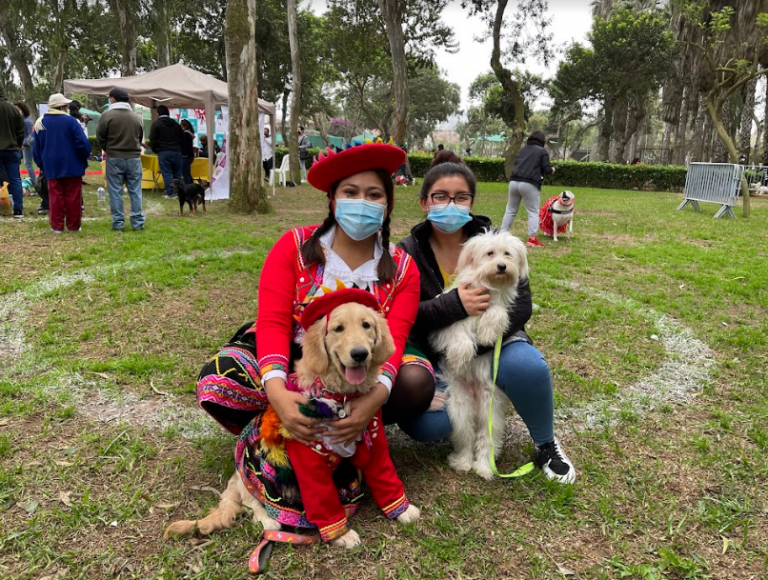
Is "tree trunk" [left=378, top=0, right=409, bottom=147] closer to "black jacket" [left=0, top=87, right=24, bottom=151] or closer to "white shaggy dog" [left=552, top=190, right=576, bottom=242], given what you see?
"white shaggy dog" [left=552, top=190, right=576, bottom=242]

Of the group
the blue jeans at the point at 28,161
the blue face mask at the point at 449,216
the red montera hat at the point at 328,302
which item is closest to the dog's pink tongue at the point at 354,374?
the red montera hat at the point at 328,302

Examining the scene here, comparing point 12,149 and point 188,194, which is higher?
point 12,149

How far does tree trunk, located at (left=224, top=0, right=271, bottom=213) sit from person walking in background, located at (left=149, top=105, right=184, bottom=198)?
115 inches

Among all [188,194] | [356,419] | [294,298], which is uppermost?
[188,194]

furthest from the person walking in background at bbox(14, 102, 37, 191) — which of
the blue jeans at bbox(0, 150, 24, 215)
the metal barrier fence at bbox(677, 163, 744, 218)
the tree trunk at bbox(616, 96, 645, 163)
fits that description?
the tree trunk at bbox(616, 96, 645, 163)

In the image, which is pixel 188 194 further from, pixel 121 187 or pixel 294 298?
pixel 294 298

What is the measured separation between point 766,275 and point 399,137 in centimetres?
1482

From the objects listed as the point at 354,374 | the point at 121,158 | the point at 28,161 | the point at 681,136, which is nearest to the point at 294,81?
the point at 28,161

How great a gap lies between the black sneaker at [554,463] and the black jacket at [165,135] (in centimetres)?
1302

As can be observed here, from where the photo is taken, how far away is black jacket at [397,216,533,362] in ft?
8.96

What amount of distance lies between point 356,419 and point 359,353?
0.37 m

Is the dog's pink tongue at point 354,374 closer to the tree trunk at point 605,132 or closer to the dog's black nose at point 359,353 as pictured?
the dog's black nose at point 359,353

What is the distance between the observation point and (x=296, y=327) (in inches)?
102

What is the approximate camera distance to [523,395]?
2.68 m
